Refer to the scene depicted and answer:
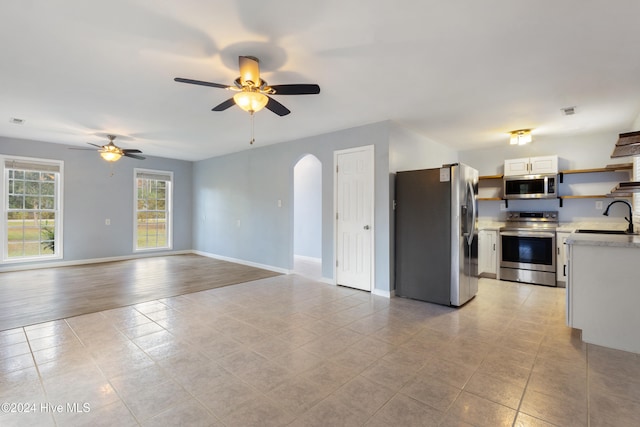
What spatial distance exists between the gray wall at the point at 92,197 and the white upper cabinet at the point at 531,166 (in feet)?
23.6

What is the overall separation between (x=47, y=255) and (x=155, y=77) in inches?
214

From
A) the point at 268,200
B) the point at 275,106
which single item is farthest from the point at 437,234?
the point at 268,200

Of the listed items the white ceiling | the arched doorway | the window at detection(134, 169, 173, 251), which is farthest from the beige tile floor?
the window at detection(134, 169, 173, 251)

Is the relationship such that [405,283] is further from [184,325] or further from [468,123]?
[184,325]

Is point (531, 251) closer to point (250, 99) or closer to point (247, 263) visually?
point (250, 99)

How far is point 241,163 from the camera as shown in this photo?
21.8 ft

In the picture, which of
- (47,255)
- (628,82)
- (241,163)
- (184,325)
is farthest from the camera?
(241,163)

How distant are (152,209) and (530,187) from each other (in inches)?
319

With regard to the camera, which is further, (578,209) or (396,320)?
(578,209)

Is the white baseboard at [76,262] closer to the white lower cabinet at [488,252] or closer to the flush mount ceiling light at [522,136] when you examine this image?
the white lower cabinet at [488,252]

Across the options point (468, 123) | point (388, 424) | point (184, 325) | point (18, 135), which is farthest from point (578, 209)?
point (18, 135)

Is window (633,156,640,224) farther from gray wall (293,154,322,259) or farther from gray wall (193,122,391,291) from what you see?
gray wall (293,154,322,259)

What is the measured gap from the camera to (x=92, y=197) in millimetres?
6613

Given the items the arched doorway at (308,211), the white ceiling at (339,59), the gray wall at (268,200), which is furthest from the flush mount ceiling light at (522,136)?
the arched doorway at (308,211)
